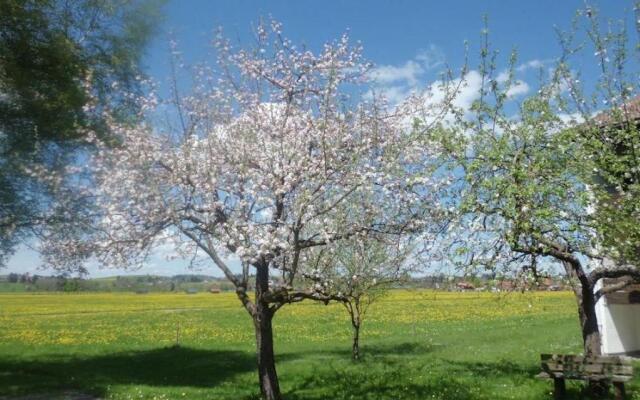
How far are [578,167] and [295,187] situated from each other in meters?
5.25

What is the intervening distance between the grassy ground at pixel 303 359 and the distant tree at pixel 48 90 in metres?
5.47

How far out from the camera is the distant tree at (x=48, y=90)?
11531mm

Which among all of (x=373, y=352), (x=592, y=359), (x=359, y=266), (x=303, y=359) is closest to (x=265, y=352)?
(x=359, y=266)

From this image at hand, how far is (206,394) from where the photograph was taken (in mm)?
14172

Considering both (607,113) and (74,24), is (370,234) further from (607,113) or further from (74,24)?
(74,24)

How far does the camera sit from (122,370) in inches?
768

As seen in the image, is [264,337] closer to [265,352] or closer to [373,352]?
[265,352]

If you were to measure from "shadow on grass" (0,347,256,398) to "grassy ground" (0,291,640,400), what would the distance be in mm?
36

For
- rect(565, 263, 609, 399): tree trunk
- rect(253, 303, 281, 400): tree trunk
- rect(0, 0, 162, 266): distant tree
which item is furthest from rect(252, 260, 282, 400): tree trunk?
rect(565, 263, 609, 399): tree trunk

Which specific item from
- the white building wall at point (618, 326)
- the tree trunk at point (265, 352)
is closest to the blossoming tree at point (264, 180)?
the tree trunk at point (265, 352)

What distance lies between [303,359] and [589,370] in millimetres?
11554

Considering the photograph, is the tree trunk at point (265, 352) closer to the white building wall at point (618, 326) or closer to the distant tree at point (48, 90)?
the distant tree at point (48, 90)

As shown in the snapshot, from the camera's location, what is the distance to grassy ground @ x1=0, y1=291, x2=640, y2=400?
1408cm

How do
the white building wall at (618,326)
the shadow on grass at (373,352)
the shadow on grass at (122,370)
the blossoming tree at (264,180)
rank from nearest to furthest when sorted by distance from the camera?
the blossoming tree at (264,180) → the shadow on grass at (122,370) → the shadow on grass at (373,352) → the white building wall at (618,326)
